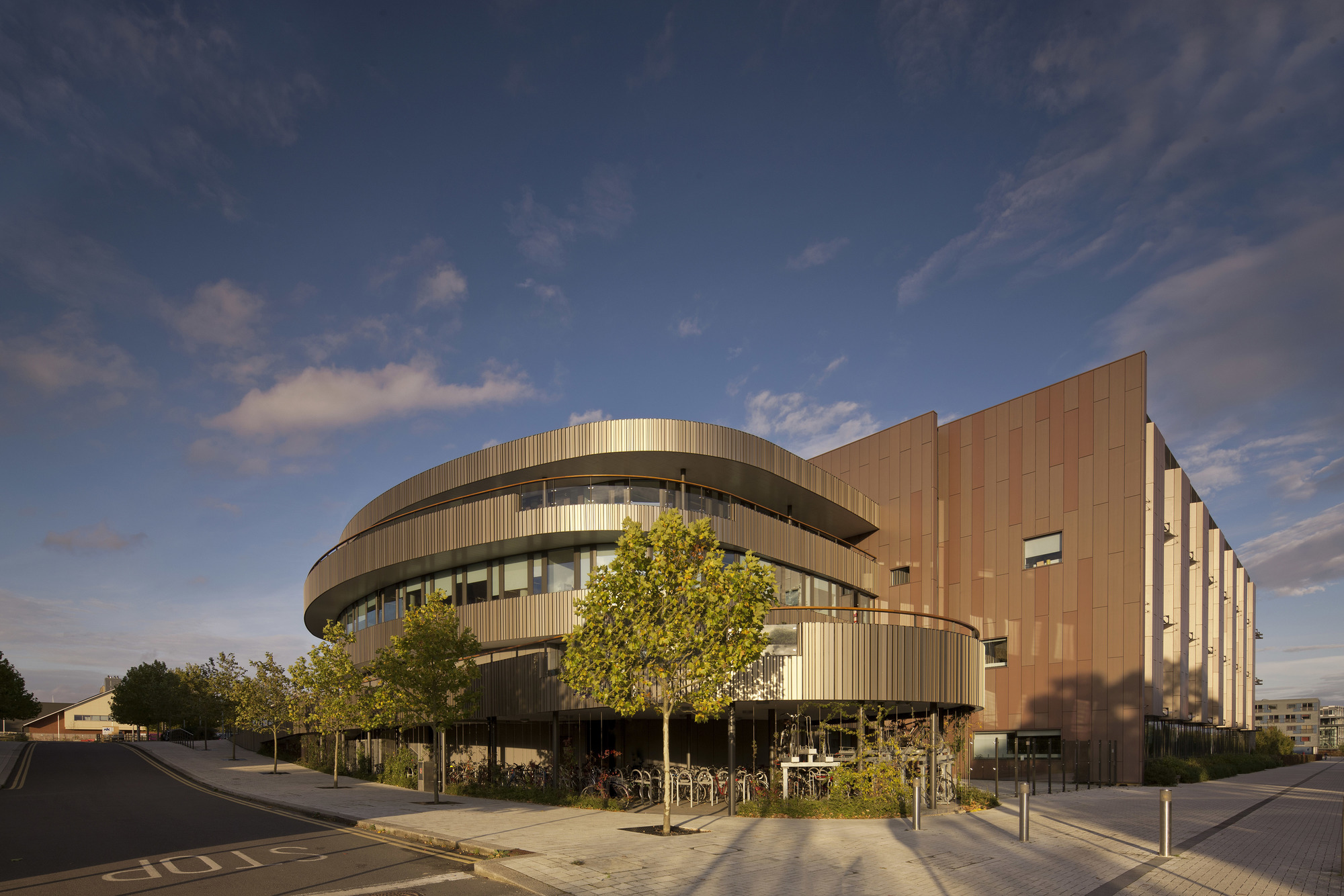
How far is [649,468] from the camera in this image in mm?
32438

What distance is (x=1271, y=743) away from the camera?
67.7 metres

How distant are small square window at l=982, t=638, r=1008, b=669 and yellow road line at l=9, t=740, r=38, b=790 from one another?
3454cm

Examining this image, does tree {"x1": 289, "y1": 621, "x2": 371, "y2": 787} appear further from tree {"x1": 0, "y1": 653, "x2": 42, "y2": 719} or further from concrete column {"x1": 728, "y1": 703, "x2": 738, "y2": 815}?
tree {"x1": 0, "y1": 653, "x2": 42, "y2": 719}

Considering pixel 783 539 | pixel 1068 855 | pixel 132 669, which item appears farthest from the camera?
pixel 132 669

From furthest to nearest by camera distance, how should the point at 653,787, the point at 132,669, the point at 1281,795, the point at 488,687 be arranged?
the point at 132,669 < the point at 1281,795 < the point at 488,687 < the point at 653,787

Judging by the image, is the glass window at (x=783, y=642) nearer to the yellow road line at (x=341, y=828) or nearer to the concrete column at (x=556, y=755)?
the concrete column at (x=556, y=755)

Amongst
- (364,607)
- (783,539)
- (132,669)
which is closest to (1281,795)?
(783,539)

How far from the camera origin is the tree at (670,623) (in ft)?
56.6

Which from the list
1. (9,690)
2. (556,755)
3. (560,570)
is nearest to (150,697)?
(9,690)

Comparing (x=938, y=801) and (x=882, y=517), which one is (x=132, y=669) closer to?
(x=882, y=517)

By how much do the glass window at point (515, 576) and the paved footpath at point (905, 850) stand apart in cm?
852

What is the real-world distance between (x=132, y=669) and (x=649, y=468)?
7296 cm

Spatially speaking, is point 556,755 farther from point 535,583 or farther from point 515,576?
point 515,576

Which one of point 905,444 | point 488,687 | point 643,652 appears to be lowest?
point 488,687
